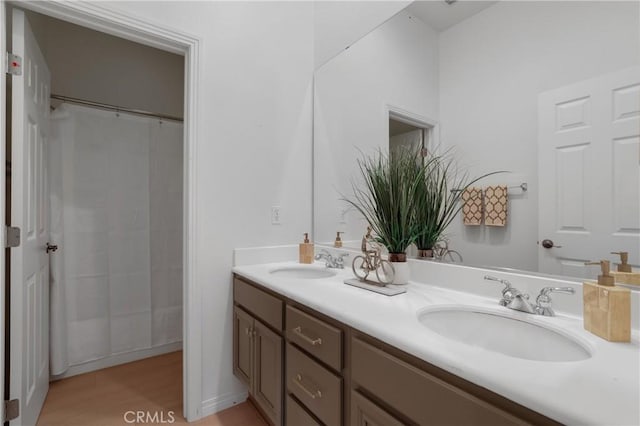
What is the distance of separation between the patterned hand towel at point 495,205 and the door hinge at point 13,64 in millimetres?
2073

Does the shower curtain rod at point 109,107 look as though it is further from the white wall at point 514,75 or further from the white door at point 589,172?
the white door at point 589,172

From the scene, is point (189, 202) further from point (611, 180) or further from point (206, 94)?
point (611, 180)

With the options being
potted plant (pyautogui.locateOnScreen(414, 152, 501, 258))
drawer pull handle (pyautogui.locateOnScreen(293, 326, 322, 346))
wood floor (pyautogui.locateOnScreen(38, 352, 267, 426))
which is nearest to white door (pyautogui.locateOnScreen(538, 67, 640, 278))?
potted plant (pyautogui.locateOnScreen(414, 152, 501, 258))

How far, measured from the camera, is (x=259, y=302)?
4.80 ft

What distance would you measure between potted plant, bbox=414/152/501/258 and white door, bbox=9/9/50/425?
5.85ft

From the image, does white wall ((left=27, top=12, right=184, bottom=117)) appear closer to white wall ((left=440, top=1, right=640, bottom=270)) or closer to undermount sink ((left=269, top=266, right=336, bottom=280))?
undermount sink ((left=269, top=266, right=336, bottom=280))

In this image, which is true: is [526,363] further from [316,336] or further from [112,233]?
[112,233]

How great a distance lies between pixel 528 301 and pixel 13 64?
2.26 meters

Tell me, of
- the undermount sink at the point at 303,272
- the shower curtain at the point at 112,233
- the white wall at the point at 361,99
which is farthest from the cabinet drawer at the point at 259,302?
the shower curtain at the point at 112,233

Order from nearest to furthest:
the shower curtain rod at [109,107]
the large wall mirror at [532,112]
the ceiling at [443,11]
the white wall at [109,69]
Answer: the large wall mirror at [532,112]
the ceiling at [443,11]
the shower curtain rod at [109,107]
the white wall at [109,69]

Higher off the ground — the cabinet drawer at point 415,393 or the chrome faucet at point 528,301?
the chrome faucet at point 528,301

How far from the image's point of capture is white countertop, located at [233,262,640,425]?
497 mm

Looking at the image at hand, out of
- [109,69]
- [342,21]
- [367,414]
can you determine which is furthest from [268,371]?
[109,69]

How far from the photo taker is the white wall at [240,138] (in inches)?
66.3
